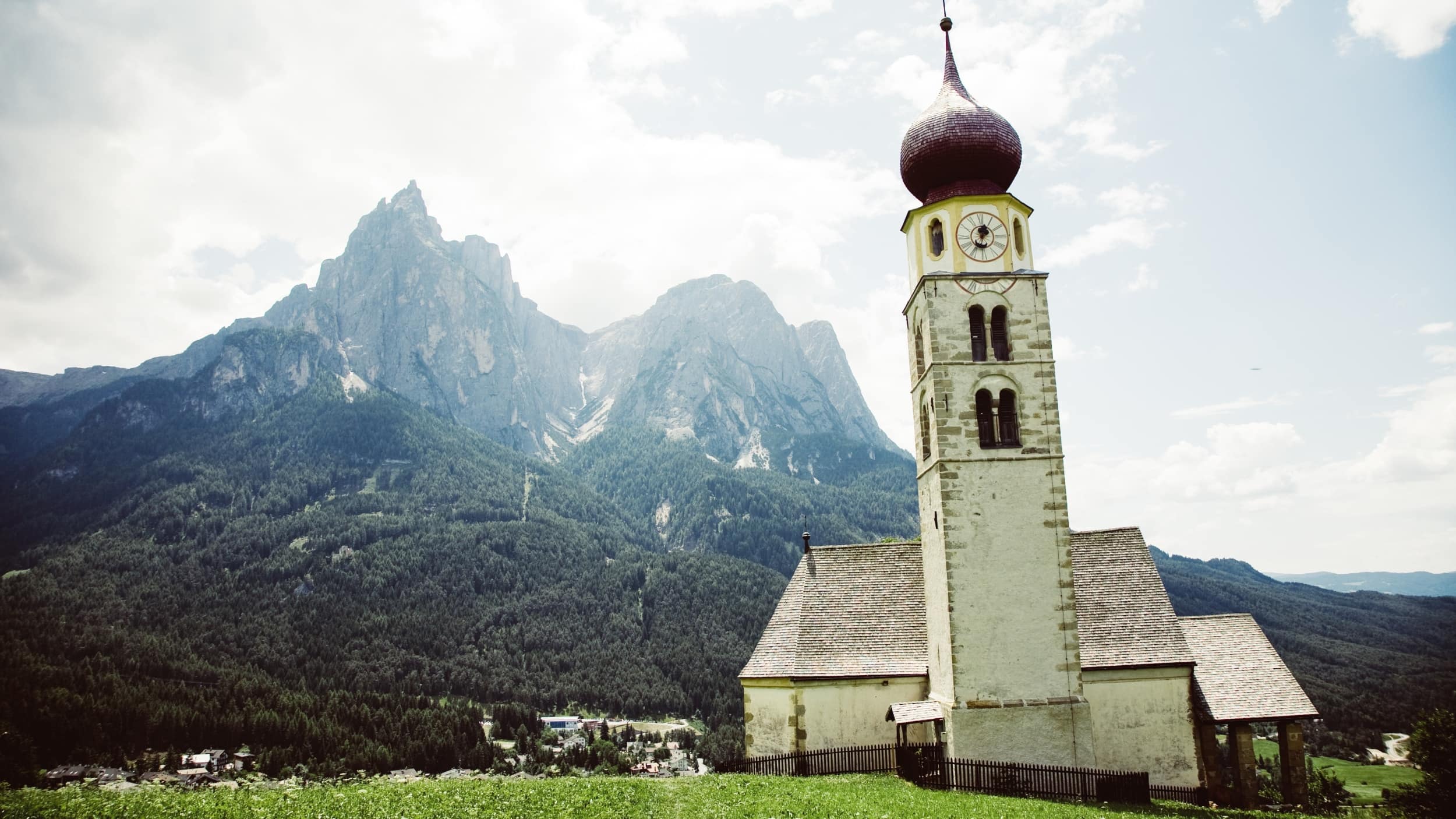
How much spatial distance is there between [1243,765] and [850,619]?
40.7 ft

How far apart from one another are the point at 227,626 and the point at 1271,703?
178 meters

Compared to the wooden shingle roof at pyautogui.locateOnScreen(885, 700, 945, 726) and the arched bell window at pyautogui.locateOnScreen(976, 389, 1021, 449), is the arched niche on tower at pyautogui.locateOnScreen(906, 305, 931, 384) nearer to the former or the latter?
the arched bell window at pyautogui.locateOnScreen(976, 389, 1021, 449)

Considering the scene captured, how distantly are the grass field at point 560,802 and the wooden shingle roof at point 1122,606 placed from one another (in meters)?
4.89

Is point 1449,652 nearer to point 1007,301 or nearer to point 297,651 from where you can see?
point 1007,301

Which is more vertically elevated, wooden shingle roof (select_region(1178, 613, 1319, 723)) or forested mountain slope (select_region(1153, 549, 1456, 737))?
wooden shingle roof (select_region(1178, 613, 1319, 723))

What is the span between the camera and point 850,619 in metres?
27.7

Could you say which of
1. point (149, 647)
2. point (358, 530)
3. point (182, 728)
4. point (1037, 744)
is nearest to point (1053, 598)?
point (1037, 744)

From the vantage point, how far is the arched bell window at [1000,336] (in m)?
25.2

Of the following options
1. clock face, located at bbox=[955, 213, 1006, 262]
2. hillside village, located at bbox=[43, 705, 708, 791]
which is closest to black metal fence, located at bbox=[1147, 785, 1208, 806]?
clock face, located at bbox=[955, 213, 1006, 262]

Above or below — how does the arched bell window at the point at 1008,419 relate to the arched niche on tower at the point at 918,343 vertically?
below

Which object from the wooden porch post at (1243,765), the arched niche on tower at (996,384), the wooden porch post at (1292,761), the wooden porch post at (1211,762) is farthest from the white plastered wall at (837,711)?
the wooden porch post at (1292,761)

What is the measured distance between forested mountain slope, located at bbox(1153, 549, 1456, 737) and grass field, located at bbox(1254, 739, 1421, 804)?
28.3 feet

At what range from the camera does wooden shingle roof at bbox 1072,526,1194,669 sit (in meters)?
26.2

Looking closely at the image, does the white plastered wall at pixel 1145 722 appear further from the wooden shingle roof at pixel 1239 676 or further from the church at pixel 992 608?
the wooden shingle roof at pixel 1239 676
